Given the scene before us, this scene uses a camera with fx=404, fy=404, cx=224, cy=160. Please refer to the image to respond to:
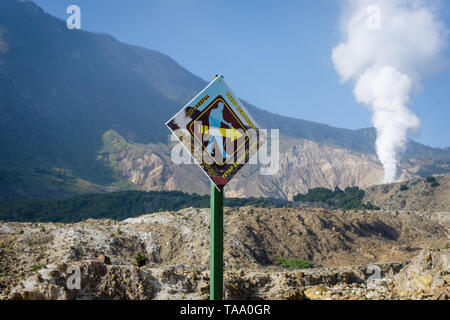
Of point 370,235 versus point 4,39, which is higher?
point 4,39

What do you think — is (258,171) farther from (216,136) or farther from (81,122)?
(216,136)

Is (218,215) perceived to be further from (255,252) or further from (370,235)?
(370,235)

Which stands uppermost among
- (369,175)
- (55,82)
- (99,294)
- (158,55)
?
(158,55)

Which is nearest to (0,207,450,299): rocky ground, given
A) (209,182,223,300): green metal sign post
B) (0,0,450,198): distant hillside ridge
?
(209,182,223,300): green metal sign post

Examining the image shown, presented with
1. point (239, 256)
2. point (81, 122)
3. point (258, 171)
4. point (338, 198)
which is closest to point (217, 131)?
point (239, 256)

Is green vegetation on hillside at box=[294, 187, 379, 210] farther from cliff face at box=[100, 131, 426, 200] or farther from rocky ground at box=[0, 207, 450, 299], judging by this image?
cliff face at box=[100, 131, 426, 200]
